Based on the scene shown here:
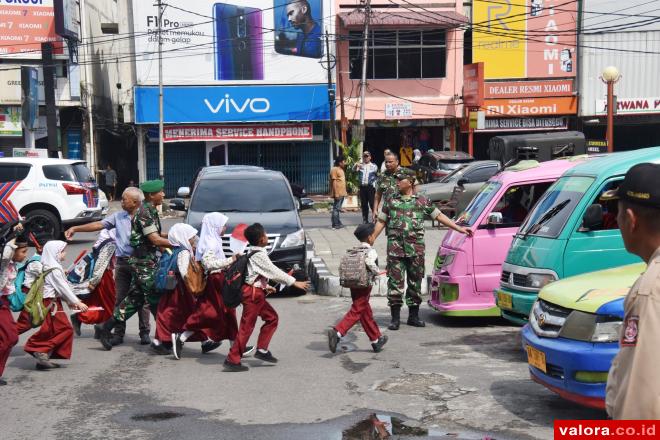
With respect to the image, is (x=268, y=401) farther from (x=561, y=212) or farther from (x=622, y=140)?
(x=622, y=140)

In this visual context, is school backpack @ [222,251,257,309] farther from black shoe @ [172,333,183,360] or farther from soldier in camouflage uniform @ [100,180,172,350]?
soldier in camouflage uniform @ [100,180,172,350]

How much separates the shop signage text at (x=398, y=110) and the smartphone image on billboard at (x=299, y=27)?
3445mm

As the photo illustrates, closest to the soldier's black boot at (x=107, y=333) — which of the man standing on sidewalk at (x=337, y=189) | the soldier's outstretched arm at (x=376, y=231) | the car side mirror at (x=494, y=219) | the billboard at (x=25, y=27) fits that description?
the soldier's outstretched arm at (x=376, y=231)

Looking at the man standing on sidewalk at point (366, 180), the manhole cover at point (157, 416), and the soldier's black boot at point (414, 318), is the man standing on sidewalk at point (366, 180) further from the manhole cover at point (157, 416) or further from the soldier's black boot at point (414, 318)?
the manhole cover at point (157, 416)

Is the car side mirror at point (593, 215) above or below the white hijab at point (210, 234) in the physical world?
above

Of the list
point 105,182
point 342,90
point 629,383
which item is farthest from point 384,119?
point 629,383

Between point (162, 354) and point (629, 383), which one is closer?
point (629, 383)

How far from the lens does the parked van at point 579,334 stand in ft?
19.4

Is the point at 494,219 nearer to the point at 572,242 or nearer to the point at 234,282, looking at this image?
the point at 572,242

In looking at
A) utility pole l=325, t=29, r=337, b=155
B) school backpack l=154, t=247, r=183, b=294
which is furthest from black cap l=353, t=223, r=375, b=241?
utility pole l=325, t=29, r=337, b=155

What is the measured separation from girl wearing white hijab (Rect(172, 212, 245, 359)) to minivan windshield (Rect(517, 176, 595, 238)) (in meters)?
3.12

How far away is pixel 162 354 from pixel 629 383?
7.08 meters

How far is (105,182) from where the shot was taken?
1454 inches

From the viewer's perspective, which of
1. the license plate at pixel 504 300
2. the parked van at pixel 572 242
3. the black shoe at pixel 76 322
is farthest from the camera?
the black shoe at pixel 76 322
